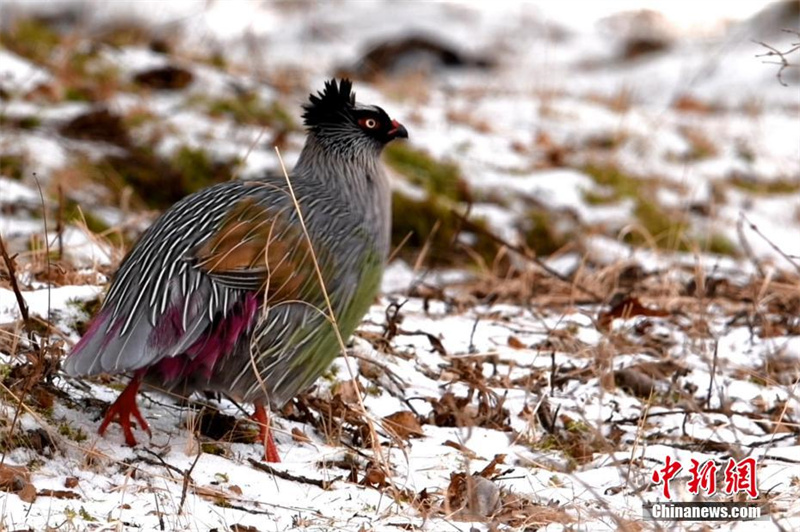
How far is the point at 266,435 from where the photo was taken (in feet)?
10.9

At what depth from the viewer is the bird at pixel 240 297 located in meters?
3.14

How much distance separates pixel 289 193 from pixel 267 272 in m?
0.37

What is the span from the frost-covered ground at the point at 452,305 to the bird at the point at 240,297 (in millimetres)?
185

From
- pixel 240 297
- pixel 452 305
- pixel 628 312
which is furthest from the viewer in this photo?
pixel 452 305

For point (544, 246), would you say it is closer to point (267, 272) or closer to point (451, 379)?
point (451, 379)

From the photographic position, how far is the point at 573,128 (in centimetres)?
939

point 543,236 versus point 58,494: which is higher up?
point 543,236

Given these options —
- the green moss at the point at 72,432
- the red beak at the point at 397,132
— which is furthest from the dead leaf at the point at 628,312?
the green moss at the point at 72,432

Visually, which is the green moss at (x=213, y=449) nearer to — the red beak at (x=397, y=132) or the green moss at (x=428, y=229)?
the red beak at (x=397, y=132)

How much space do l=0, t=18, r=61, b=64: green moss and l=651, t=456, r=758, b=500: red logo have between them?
5729 millimetres

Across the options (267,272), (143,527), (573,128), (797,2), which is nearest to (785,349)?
(267,272)

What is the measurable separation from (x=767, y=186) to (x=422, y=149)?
9.44 ft

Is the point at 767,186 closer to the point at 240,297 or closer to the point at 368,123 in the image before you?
the point at 368,123

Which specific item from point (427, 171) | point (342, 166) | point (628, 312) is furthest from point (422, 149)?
point (342, 166)
